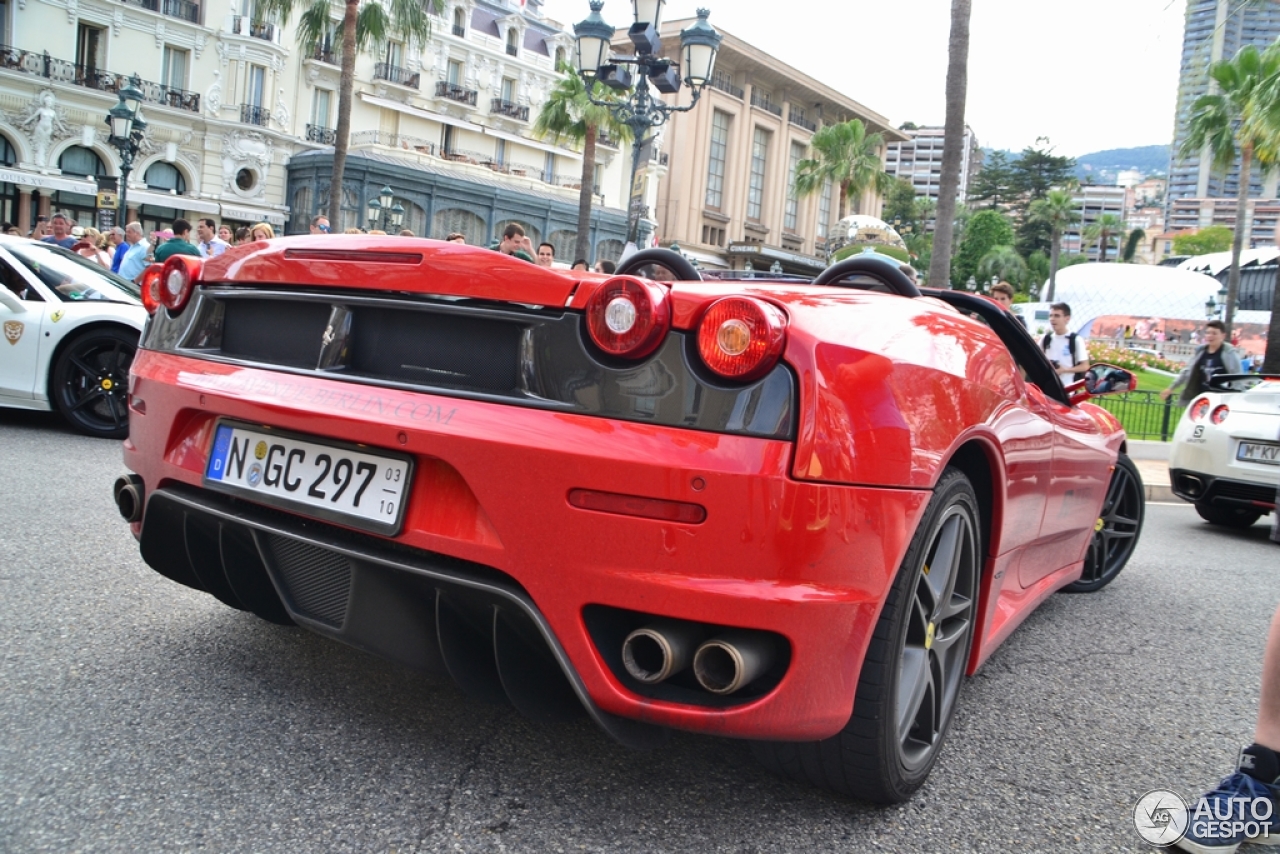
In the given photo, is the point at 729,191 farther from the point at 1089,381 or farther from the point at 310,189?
the point at 1089,381

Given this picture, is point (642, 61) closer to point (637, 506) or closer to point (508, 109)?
point (637, 506)

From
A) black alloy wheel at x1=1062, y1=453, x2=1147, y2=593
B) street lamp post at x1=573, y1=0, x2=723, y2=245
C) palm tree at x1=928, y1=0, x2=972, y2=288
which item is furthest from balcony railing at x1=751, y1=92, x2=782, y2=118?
black alloy wheel at x1=1062, y1=453, x2=1147, y2=593

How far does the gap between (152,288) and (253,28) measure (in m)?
40.2

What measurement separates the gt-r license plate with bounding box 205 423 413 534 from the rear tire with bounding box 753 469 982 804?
917mm

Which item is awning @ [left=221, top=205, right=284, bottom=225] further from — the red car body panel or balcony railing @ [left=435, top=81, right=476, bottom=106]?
the red car body panel

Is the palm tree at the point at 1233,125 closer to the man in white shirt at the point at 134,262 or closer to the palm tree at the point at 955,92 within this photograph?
the palm tree at the point at 955,92

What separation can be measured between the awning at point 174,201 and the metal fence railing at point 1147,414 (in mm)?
33086

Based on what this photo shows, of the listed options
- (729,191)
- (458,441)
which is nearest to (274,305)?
(458,441)

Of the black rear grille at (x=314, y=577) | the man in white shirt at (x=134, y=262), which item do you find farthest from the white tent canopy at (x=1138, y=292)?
the black rear grille at (x=314, y=577)

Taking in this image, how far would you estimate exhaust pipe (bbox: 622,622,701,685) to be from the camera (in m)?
1.74

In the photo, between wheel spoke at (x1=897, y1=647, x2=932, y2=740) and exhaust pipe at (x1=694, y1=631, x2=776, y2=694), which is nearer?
exhaust pipe at (x1=694, y1=631, x2=776, y2=694)

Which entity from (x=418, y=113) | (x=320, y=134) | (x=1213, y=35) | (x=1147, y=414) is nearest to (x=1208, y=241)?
(x=418, y=113)

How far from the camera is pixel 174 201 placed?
36.2 m

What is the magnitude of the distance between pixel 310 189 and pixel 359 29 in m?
16.3
